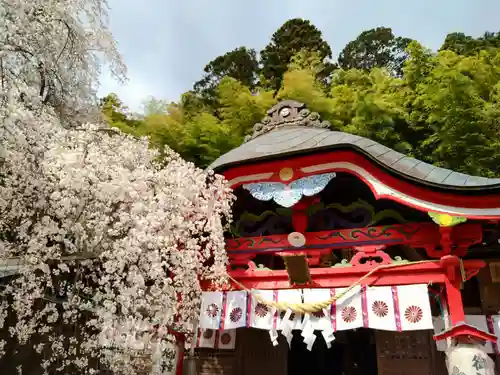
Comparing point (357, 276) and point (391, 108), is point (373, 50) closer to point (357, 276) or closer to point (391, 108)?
point (391, 108)

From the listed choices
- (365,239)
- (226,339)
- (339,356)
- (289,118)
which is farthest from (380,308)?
(339,356)

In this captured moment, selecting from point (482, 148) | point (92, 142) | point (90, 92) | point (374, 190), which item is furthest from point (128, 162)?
point (482, 148)

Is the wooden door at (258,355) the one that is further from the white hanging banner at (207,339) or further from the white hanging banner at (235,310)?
the white hanging banner at (235,310)

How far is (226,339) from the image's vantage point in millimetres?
7344

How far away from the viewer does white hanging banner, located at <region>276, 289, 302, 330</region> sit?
5.97 m

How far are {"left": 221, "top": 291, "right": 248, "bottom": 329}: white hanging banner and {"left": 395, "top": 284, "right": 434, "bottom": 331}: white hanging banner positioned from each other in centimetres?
216

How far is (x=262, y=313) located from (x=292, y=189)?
1841 mm

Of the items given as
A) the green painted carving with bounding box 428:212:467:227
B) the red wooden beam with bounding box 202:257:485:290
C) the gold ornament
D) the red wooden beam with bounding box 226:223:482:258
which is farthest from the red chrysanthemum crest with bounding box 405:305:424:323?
the gold ornament

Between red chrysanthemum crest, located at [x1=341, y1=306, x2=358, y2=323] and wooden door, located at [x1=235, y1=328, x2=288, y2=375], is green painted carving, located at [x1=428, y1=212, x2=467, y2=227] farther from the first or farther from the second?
wooden door, located at [x1=235, y1=328, x2=288, y2=375]

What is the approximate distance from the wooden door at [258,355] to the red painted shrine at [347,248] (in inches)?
0.7

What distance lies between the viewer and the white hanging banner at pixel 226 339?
7.31m

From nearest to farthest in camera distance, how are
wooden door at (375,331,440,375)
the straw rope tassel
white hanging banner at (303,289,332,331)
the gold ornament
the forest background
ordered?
the straw rope tassel < white hanging banner at (303,289,332,331) < the gold ornament < wooden door at (375,331,440,375) < the forest background

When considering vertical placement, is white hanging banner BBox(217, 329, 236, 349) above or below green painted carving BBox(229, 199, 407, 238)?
below

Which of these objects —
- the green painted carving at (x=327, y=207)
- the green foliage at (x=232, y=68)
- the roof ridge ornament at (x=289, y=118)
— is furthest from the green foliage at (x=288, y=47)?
the green painted carving at (x=327, y=207)
